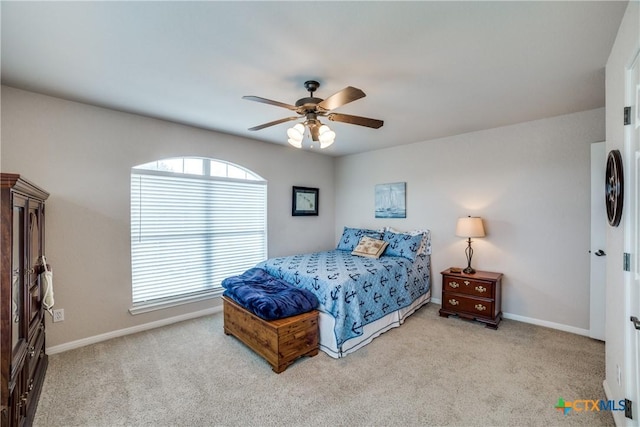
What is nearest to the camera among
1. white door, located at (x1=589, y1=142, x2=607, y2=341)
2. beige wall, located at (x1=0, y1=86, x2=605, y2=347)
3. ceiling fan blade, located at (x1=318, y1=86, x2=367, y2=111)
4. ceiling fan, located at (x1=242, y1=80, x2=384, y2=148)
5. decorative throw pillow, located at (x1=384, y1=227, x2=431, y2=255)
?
ceiling fan blade, located at (x1=318, y1=86, x2=367, y2=111)

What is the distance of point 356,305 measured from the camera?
2756 mm

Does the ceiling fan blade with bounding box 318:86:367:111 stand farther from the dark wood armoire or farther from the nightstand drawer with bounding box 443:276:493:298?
the nightstand drawer with bounding box 443:276:493:298

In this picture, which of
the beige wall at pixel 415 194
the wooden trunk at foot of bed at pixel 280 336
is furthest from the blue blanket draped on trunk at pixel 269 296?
the beige wall at pixel 415 194

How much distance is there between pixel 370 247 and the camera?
4078mm

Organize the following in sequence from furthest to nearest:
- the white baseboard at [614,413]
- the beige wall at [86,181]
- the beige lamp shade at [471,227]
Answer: the beige lamp shade at [471,227] < the beige wall at [86,181] < the white baseboard at [614,413]

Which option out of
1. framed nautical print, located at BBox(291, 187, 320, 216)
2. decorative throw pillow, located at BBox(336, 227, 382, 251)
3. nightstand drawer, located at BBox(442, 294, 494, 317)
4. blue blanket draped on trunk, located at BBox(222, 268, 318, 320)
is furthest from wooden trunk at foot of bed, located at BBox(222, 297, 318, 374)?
framed nautical print, located at BBox(291, 187, 320, 216)

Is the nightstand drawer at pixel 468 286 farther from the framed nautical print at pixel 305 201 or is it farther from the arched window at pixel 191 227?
the arched window at pixel 191 227

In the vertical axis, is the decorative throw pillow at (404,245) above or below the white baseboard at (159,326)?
above

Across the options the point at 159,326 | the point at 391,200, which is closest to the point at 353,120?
the point at 391,200

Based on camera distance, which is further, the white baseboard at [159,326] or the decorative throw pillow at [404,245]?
the decorative throw pillow at [404,245]

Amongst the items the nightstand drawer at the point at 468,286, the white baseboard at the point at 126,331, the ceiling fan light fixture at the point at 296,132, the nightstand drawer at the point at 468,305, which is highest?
the ceiling fan light fixture at the point at 296,132

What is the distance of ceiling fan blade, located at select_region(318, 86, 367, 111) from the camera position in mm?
1819

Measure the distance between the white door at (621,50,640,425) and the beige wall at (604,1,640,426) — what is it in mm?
11

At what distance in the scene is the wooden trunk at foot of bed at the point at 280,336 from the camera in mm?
2397
